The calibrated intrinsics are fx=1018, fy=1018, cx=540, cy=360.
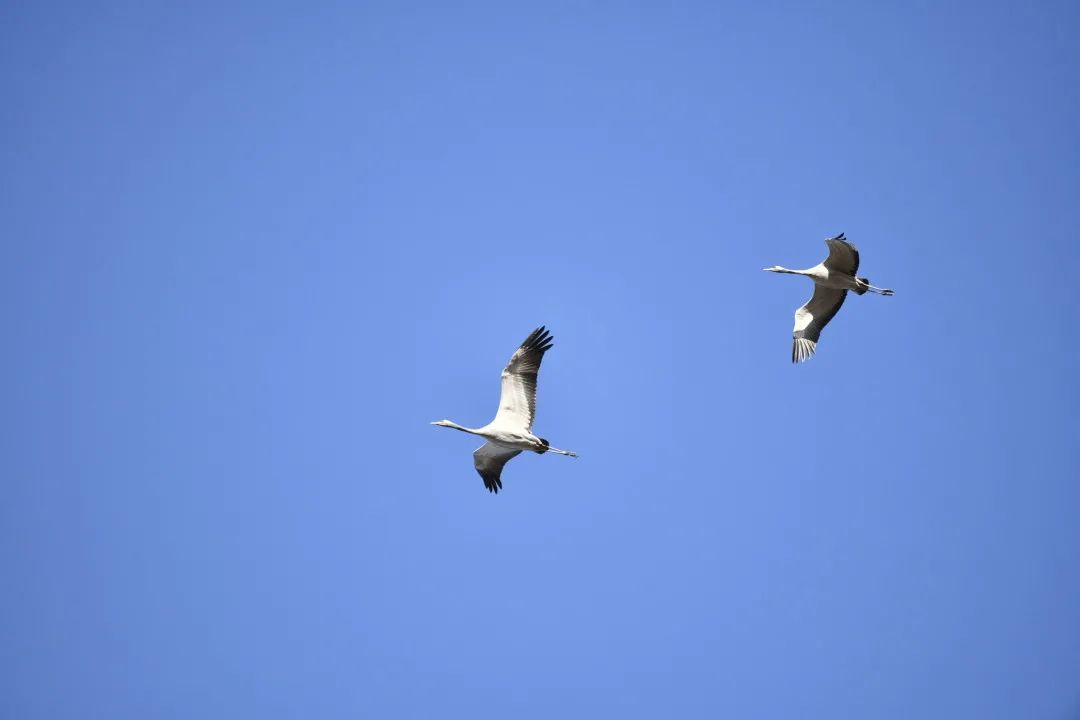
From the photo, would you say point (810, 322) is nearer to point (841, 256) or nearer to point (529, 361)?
point (841, 256)

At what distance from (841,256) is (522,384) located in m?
10.8

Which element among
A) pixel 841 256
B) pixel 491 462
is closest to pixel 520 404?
pixel 491 462

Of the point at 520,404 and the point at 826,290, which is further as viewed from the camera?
the point at 826,290

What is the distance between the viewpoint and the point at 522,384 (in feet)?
92.6

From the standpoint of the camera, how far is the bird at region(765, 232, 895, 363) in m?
31.0

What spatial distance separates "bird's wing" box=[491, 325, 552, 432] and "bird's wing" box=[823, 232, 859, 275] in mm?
9098

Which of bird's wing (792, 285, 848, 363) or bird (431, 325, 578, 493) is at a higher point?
bird's wing (792, 285, 848, 363)

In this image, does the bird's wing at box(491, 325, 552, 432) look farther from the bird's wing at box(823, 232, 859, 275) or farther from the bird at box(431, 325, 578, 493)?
the bird's wing at box(823, 232, 859, 275)

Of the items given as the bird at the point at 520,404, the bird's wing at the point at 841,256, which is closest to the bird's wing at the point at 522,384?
the bird at the point at 520,404

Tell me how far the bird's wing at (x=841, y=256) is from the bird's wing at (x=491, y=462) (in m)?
11.3

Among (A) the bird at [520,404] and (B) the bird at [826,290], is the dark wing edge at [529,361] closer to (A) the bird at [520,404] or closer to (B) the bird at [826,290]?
(A) the bird at [520,404]

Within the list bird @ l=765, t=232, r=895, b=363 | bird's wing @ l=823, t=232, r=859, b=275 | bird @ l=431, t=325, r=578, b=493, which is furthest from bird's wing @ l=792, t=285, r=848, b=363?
bird @ l=431, t=325, r=578, b=493

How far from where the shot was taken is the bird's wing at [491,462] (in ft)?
100.0

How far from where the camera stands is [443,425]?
29703mm
